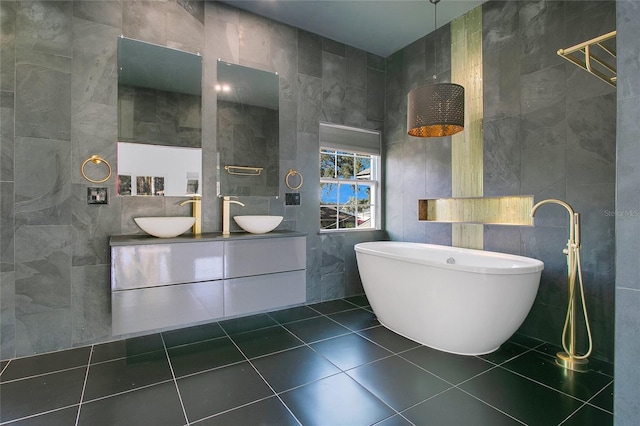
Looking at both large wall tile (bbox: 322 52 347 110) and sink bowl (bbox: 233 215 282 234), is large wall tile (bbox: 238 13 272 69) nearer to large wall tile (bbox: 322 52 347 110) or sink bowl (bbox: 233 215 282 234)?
large wall tile (bbox: 322 52 347 110)

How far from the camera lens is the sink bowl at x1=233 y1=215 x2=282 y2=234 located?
2896mm

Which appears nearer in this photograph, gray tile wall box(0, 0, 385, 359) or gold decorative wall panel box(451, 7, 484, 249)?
gray tile wall box(0, 0, 385, 359)

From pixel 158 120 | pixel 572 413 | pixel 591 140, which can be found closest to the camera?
pixel 572 413

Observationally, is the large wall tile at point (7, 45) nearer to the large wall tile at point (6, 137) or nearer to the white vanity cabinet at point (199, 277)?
the large wall tile at point (6, 137)

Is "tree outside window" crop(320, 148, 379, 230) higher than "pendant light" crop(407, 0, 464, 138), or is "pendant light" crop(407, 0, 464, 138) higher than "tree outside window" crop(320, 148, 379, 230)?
"pendant light" crop(407, 0, 464, 138)

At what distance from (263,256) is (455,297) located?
1.52 metres

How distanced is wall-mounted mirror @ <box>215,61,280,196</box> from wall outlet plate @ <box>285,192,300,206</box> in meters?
0.15

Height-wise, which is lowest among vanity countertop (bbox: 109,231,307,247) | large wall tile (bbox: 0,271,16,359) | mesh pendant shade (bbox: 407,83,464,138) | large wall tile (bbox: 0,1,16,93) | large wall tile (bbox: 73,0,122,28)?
large wall tile (bbox: 0,271,16,359)

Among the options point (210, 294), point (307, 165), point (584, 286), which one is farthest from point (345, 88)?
point (584, 286)

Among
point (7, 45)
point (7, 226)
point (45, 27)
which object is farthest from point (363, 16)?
point (7, 226)

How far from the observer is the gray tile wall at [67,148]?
7.29 ft

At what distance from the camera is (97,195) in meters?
2.47

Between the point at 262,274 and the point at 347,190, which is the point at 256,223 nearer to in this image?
the point at 262,274

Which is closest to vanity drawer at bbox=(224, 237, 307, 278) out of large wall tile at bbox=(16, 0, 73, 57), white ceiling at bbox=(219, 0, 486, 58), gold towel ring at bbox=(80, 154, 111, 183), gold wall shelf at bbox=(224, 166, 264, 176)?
gold wall shelf at bbox=(224, 166, 264, 176)
